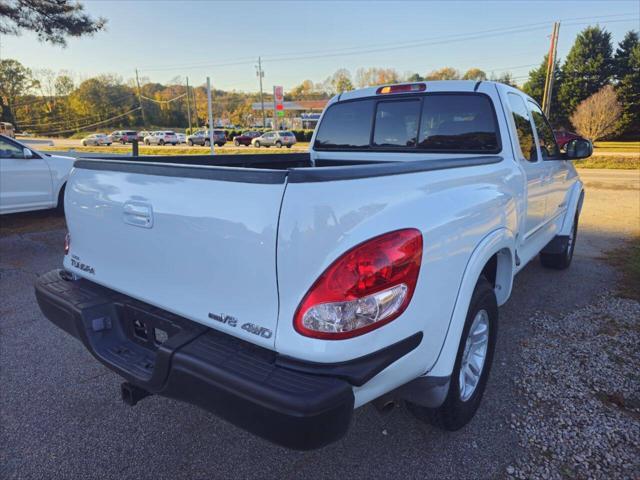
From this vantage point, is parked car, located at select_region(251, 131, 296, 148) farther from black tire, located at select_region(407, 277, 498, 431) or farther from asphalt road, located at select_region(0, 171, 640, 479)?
black tire, located at select_region(407, 277, 498, 431)

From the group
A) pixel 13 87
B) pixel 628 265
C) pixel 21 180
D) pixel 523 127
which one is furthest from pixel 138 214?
pixel 13 87

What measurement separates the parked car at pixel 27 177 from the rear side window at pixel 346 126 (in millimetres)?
Answer: 5672

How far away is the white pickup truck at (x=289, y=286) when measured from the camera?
161 cm

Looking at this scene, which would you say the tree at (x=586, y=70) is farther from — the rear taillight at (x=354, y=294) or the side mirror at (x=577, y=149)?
the rear taillight at (x=354, y=294)

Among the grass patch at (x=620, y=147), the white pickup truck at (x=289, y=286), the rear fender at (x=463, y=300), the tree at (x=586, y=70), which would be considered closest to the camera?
the white pickup truck at (x=289, y=286)

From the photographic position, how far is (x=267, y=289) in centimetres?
170

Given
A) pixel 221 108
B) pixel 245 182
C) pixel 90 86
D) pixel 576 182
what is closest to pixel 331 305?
pixel 245 182

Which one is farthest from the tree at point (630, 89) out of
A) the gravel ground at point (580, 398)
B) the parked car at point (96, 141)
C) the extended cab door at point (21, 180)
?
the parked car at point (96, 141)

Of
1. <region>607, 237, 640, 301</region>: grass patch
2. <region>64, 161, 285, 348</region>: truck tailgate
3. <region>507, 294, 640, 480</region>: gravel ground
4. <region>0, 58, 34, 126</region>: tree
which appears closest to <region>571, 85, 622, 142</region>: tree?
<region>607, 237, 640, 301</region>: grass patch

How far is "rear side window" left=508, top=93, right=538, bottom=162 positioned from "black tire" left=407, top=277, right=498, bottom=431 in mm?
1613

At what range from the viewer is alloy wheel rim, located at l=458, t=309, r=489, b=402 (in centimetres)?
243

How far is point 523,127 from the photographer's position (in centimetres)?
373

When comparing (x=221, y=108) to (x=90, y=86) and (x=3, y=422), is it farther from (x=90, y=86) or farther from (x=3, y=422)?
(x=3, y=422)

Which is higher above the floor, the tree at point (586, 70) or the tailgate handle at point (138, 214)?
the tree at point (586, 70)
